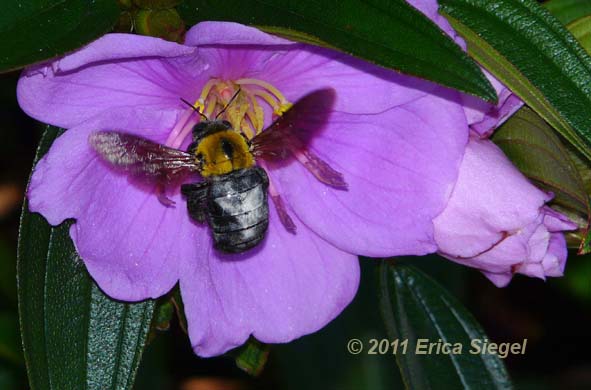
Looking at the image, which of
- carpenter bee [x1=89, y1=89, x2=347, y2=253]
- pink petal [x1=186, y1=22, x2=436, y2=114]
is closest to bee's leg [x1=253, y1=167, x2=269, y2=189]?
carpenter bee [x1=89, y1=89, x2=347, y2=253]

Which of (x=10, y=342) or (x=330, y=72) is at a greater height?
(x=330, y=72)

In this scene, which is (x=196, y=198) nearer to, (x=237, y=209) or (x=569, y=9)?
(x=237, y=209)

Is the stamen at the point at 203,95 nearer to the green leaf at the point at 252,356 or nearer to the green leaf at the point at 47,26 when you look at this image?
the green leaf at the point at 47,26

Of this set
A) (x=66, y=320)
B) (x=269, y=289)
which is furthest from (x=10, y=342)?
(x=269, y=289)

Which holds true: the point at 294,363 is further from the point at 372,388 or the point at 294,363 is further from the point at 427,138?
the point at 427,138

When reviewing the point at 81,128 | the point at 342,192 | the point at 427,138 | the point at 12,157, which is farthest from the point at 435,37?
the point at 12,157

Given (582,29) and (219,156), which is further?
(582,29)
